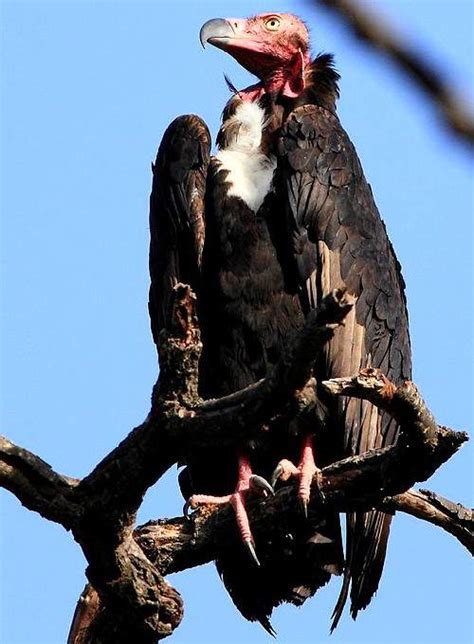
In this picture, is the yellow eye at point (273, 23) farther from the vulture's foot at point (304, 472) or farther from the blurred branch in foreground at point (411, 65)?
the blurred branch in foreground at point (411, 65)

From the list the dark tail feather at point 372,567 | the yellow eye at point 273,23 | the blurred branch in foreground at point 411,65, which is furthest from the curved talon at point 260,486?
the blurred branch in foreground at point 411,65

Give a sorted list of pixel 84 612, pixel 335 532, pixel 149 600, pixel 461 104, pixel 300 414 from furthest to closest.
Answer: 1. pixel 335 532
2. pixel 300 414
3. pixel 84 612
4. pixel 149 600
5. pixel 461 104

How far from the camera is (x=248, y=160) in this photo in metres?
5.62

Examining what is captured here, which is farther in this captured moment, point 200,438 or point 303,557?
point 303,557

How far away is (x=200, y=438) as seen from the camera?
3381 mm

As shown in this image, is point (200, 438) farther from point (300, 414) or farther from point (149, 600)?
point (300, 414)

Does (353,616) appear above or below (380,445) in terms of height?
below

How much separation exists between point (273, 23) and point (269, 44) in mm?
179

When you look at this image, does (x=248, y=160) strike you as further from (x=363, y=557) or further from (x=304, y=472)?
(x=363, y=557)

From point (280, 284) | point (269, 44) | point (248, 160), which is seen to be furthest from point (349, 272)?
point (269, 44)

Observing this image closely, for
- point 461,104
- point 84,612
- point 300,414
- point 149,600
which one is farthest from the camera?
point 300,414

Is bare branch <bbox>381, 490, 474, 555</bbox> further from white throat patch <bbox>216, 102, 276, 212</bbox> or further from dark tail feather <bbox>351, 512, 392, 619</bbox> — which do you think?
white throat patch <bbox>216, 102, 276, 212</bbox>

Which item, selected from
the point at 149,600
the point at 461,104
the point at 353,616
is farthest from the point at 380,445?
the point at 461,104

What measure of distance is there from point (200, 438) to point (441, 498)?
5.54ft
